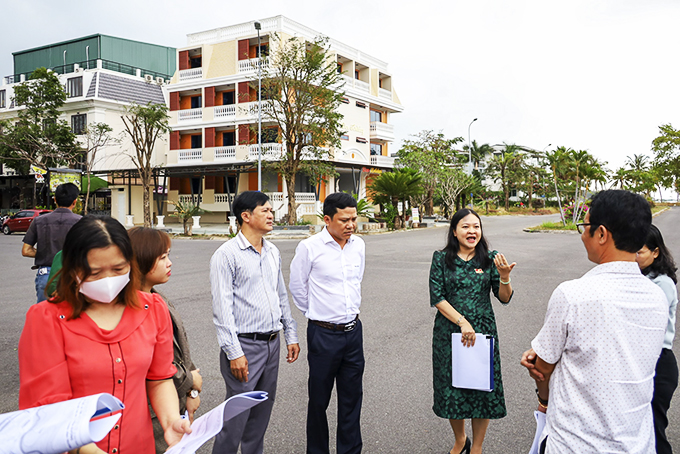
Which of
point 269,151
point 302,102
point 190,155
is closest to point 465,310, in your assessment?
point 302,102

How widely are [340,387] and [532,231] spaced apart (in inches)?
987

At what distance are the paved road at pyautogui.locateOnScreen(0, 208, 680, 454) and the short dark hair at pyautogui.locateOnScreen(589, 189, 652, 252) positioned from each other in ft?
6.80

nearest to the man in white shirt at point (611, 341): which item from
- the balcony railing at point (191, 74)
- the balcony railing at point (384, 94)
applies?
the balcony railing at point (191, 74)

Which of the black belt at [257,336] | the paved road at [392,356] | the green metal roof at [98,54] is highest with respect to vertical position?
the green metal roof at [98,54]

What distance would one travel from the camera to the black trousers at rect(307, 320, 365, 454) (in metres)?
3.17

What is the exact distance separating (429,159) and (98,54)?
30.6m

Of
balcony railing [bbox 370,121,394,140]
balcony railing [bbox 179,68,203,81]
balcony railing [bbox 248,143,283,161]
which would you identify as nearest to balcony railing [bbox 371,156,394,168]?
balcony railing [bbox 370,121,394,140]

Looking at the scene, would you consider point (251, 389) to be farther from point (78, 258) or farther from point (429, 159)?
point (429, 159)

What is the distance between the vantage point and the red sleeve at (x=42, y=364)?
1655mm

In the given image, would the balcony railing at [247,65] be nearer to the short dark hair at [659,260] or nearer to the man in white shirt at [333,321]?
the man in white shirt at [333,321]

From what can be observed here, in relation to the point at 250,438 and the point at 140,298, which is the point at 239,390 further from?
the point at 140,298

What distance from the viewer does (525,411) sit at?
3.90 metres

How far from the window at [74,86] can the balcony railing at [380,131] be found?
22.9 metres

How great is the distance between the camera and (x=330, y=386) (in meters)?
3.25
